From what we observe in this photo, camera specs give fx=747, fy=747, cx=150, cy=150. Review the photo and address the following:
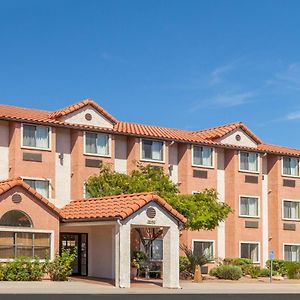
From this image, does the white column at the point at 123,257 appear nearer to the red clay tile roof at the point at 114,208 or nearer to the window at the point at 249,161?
the red clay tile roof at the point at 114,208

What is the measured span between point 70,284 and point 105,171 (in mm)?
12532

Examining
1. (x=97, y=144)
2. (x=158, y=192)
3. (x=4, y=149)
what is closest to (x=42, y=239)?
(x=4, y=149)

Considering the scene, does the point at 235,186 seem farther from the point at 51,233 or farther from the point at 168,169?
the point at 51,233

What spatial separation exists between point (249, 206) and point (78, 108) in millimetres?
16304

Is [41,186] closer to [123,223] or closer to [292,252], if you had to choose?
[123,223]

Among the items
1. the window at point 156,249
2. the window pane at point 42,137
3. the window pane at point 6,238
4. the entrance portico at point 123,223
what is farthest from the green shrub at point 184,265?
the window pane at point 6,238

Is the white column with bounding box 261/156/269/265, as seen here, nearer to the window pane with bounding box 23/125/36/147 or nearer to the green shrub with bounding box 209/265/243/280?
the green shrub with bounding box 209/265/243/280

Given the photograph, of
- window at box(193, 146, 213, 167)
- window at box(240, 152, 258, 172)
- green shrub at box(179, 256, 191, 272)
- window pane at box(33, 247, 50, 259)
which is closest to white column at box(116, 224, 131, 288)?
window pane at box(33, 247, 50, 259)

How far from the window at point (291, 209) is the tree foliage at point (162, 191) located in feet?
43.0

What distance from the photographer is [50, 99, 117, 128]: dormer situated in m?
47.5

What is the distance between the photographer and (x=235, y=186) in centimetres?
5516

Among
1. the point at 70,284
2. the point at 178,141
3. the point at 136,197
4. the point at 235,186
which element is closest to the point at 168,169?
the point at 178,141

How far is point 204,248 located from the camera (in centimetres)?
5331

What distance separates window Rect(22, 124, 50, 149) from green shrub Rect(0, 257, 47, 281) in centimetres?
1045
